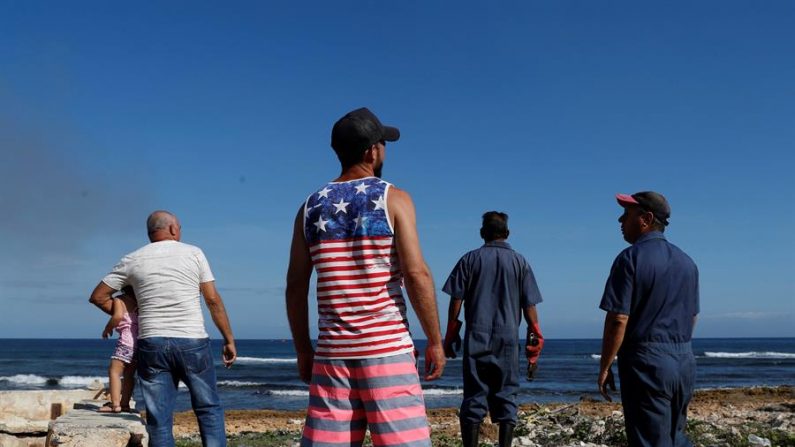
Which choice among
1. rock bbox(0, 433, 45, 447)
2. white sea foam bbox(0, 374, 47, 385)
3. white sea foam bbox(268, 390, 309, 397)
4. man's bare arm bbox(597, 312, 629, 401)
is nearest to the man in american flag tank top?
man's bare arm bbox(597, 312, 629, 401)

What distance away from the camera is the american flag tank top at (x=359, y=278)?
9.53ft

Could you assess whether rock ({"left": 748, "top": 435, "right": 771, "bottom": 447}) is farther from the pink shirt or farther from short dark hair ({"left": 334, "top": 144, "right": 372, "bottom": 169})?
the pink shirt

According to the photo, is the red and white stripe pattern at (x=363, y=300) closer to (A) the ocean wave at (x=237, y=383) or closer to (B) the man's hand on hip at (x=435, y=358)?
(B) the man's hand on hip at (x=435, y=358)

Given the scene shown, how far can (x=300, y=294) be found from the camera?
10.4 ft

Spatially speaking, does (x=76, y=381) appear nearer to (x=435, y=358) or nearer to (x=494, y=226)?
(x=494, y=226)

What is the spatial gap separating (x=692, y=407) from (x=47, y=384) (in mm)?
31071

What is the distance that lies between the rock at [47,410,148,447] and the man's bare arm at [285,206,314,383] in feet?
9.51

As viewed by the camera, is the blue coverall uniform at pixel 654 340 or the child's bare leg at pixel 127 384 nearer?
the blue coverall uniform at pixel 654 340

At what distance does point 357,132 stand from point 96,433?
355cm

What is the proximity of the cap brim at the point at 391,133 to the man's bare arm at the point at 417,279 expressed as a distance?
37 cm

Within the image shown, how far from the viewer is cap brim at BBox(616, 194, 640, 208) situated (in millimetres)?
4508

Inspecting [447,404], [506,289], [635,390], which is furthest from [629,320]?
[447,404]

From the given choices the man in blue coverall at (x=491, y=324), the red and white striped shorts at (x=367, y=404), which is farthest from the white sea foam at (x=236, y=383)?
the red and white striped shorts at (x=367, y=404)

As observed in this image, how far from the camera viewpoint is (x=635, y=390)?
164 inches
